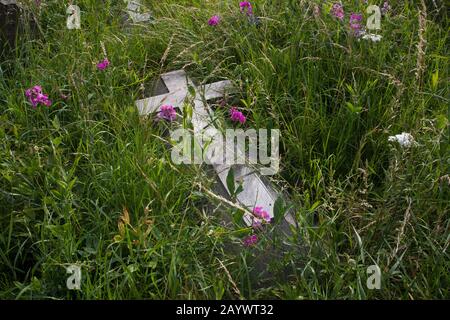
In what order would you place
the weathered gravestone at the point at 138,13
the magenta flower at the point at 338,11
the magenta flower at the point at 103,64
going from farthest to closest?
1. the weathered gravestone at the point at 138,13
2. the magenta flower at the point at 338,11
3. the magenta flower at the point at 103,64

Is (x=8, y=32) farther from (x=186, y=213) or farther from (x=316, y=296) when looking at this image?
(x=316, y=296)

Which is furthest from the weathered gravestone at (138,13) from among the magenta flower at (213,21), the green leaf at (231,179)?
the green leaf at (231,179)

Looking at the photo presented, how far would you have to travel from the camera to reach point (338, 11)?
11.0 feet

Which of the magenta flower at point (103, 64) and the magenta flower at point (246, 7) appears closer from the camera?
the magenta flower at point (103, 64)

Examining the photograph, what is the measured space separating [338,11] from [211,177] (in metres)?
1.30

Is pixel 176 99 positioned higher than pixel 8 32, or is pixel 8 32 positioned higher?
pixel 8 32

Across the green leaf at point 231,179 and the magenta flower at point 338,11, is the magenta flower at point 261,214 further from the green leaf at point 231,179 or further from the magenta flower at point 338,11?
the magenta flower at point 338,11

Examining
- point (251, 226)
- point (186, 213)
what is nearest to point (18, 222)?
point (186, 213)

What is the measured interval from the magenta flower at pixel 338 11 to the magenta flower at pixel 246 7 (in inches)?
17.8

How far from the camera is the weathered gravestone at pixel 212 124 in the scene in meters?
2.51

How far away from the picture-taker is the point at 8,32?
3531 millimetres
